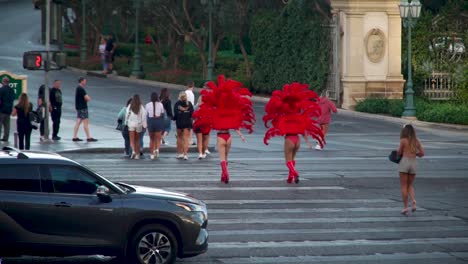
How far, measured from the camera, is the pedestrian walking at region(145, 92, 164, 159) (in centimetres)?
2725

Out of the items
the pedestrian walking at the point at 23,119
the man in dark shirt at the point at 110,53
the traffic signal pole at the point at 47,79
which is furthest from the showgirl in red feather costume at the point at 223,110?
the man in dark shirt at the point at 110,53

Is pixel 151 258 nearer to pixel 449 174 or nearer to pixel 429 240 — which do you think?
pixel 429 240

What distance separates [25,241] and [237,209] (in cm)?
608

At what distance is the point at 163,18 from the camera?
5191cm

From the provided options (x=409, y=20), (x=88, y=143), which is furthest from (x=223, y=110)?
(x=409, y=20)

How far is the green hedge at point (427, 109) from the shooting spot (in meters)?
38.6

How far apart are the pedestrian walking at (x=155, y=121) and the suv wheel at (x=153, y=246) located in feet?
45.2

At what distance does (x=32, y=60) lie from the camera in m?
30.1

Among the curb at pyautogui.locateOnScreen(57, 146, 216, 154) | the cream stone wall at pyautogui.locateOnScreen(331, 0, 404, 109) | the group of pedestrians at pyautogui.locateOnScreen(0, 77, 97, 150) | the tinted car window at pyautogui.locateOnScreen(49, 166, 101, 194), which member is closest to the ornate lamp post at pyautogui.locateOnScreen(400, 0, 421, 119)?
the cream stone wall at pyautogui.locateOnScreen(331, 0, 404, 109)

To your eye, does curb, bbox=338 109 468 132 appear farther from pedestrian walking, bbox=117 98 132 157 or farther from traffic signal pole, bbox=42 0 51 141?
traffic signal pole, bbox=42 0 51 141

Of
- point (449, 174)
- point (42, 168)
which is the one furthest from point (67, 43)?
point (42, 168)

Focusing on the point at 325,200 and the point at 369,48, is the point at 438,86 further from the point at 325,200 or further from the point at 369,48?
the point at 325,200

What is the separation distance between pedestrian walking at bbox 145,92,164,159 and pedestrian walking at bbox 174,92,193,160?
0.41 metres

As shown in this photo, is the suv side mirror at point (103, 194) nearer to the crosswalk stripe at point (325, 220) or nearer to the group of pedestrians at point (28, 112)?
the crosswalk stripe at point (325, 220)
